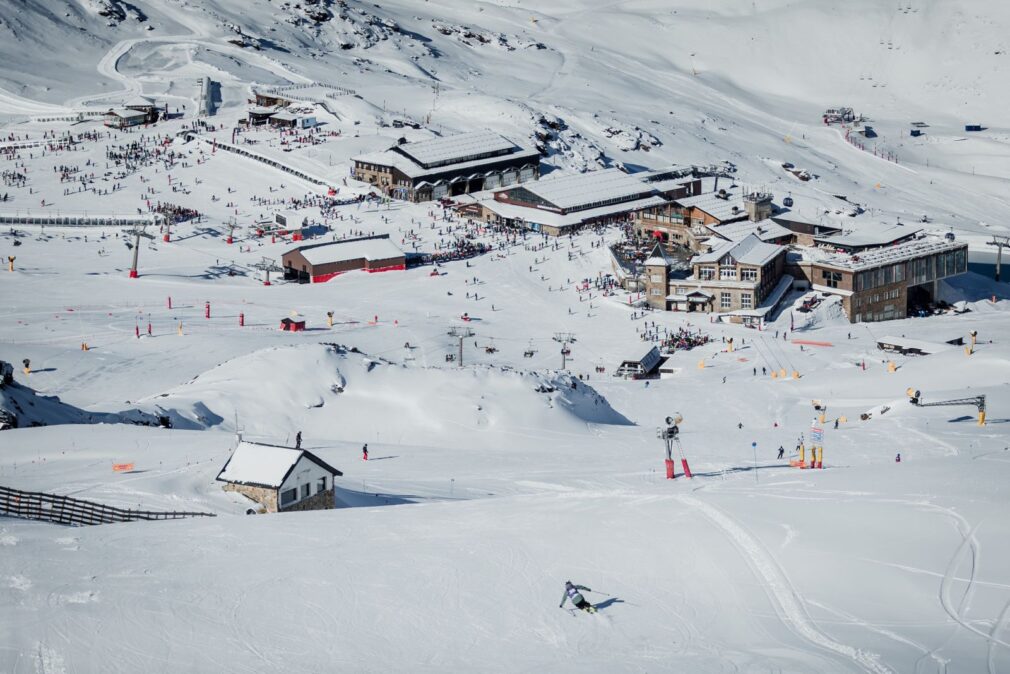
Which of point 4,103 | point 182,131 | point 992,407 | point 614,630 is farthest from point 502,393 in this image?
point 4,103

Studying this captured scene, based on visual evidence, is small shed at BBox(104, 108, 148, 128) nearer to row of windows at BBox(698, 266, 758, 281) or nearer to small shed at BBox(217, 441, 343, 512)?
row of windows at BBox(698, 266, 758, 281)

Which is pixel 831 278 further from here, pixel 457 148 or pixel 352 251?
pixel 457 148

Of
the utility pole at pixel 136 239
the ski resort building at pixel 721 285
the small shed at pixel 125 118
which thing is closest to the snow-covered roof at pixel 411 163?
the utility pole at pixel 136 239

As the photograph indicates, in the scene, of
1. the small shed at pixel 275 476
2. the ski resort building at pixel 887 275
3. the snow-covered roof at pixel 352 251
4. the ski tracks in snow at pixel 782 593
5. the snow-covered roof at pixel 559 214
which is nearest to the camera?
the ski tracks in snow at pixel 782 593

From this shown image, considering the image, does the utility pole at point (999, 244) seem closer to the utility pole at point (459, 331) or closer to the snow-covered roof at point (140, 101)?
the utility pole at point (459, 331)

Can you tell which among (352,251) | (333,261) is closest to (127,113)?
(352,251)

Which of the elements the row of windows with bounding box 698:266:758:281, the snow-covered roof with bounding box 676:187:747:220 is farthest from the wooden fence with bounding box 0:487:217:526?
the snow-covered roof with bounding box 676:187:747:220
